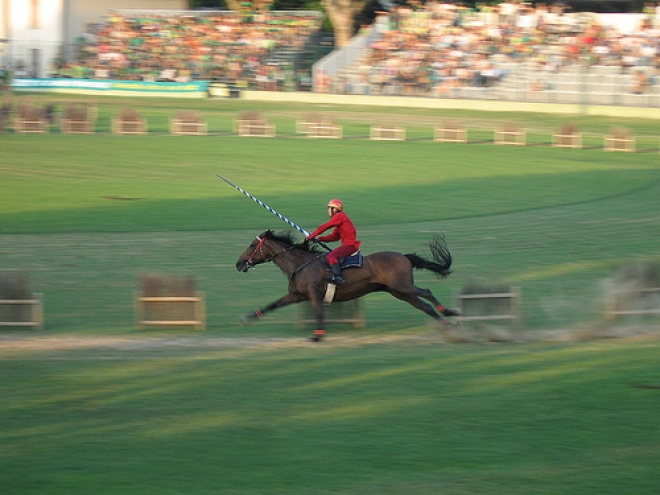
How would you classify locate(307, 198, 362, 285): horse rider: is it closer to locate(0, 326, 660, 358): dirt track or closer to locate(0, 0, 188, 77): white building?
locate(0, 326, 660, 358): dirt track

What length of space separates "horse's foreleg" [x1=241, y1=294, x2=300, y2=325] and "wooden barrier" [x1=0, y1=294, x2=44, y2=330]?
239 centimetres

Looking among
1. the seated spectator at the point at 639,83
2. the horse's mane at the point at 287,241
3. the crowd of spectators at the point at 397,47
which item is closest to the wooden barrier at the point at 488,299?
the horse's mane at the point at 287,241

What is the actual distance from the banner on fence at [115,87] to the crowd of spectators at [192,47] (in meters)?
1.66

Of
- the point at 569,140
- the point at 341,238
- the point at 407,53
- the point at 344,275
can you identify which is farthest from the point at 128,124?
the point at 344,275

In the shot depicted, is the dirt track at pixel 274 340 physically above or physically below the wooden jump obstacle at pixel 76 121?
below

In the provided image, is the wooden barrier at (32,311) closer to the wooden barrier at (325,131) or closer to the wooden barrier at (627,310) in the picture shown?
the wooden barrier at (627,310)

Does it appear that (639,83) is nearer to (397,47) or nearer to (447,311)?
(397,47)

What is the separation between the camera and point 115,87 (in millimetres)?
46375

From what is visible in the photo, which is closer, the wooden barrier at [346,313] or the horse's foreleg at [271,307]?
the horse's foreleg at [271,307]

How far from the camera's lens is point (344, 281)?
458 inches

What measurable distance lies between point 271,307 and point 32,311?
2.82 metres

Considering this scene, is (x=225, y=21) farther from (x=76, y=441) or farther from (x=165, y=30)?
(x=76, y=441)

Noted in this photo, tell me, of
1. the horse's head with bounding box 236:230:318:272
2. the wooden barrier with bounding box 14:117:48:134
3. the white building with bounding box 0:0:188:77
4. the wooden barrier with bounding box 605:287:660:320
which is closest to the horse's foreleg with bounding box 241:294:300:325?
the horse's head with bounding box 236:230:318:272

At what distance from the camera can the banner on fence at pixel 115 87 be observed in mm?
45906
